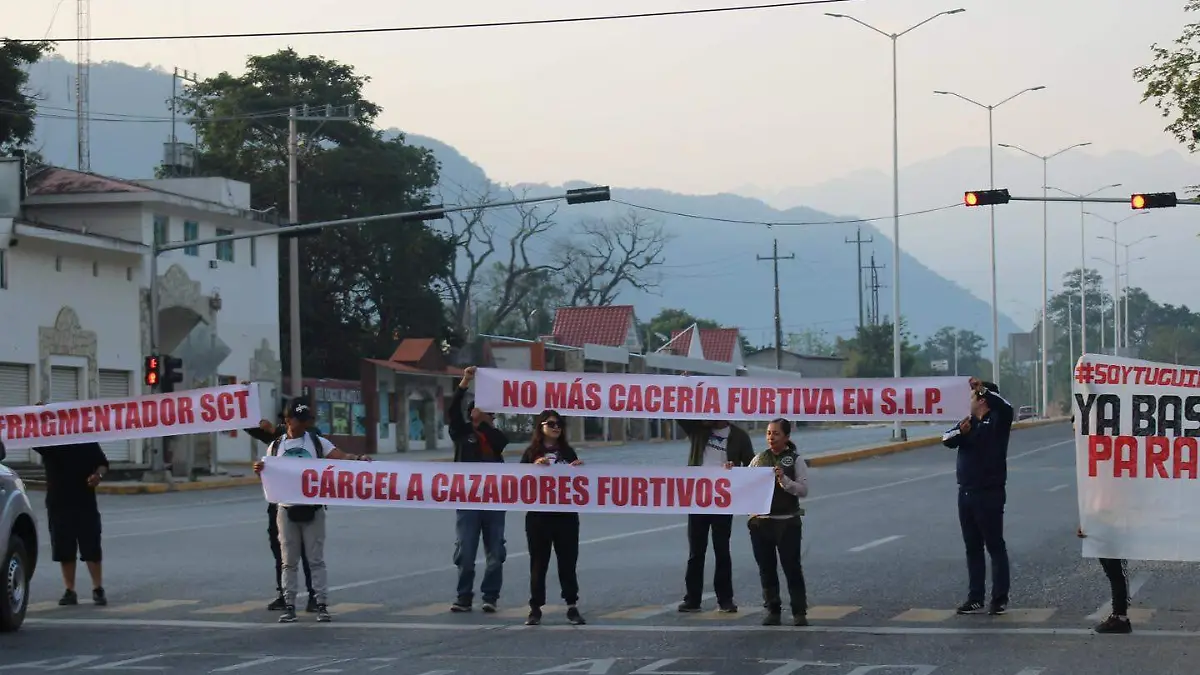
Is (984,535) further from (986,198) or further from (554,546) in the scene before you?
(986,198)

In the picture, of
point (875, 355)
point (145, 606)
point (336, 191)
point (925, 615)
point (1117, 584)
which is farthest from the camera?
point (875, 355)

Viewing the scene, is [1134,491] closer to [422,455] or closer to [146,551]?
[146,551]

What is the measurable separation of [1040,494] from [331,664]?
23566mm

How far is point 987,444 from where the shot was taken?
14.3 meters

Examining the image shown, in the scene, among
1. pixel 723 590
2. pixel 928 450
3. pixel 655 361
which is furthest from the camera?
pixel 655 361

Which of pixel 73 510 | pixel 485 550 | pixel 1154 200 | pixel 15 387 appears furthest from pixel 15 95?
pixel 485 550

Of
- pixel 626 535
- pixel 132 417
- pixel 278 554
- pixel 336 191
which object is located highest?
pixel 336 191

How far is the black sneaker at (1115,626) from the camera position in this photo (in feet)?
43.0

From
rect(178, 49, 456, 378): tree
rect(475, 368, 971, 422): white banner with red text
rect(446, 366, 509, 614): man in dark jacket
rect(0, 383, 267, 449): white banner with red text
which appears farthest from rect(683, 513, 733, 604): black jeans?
rect(178, 49, 456, 378): tree

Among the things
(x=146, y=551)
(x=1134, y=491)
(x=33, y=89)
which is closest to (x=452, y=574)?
(x=146, y=551)

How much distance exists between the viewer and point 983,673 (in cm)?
1118

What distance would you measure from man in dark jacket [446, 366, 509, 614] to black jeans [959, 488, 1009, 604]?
13.1 ft

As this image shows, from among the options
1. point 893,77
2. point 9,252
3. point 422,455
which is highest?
point 893,77

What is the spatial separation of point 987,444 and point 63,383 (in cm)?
3790
